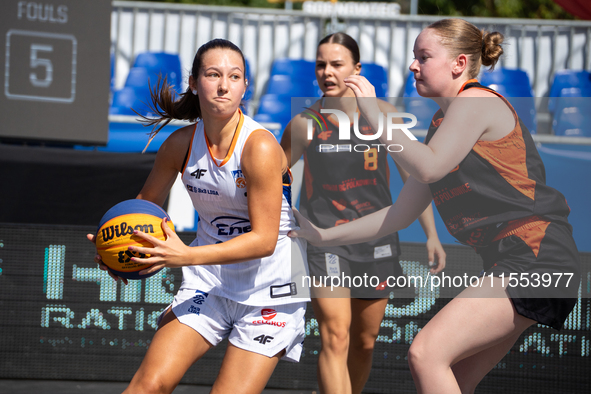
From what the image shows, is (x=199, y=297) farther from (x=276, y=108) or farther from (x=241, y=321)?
(x=276, y=108)

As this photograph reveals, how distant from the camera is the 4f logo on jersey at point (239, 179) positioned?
237 centimetres

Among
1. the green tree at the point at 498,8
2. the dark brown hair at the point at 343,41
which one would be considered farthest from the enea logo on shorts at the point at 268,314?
the green tree at the point at 498,8

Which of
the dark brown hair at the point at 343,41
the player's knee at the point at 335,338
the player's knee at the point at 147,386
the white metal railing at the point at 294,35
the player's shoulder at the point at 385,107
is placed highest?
the white metal railing at the point at 294,35

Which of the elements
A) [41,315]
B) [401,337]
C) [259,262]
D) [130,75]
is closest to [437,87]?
[259,262]

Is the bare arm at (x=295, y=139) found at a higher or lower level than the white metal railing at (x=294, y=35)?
lower

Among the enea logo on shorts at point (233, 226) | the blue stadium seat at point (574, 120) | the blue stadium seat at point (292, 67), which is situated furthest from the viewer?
the blue stadium seat at point (292, 67)

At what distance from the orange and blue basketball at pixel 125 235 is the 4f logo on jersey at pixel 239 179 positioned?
1.09ft

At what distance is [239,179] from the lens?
2.37 meters

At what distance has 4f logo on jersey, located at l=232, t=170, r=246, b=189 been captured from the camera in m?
2.37

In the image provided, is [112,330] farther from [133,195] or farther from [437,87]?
[437,87]

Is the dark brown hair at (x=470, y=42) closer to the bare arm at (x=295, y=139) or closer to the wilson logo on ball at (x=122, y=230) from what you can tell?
the bare arm at (x=295, y=139)

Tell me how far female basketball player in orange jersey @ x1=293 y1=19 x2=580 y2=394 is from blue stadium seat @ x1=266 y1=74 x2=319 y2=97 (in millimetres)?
6236

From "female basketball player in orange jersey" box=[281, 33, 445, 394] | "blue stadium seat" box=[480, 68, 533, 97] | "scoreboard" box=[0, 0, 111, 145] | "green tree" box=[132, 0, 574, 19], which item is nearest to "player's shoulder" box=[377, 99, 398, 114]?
"female basketball player in orange jersey" box=[281, 33, 445, 394]

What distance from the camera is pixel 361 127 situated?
3336mm
